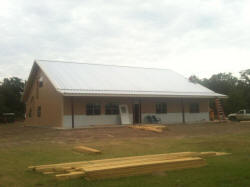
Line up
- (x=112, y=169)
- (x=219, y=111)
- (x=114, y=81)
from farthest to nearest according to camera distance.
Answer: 1. (x=219, y=111)
2. (x=114, y=81)
3. (x=112, y=169)

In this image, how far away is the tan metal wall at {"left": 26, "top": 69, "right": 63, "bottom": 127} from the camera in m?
20.2

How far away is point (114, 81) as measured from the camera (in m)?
23.4

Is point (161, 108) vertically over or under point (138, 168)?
over

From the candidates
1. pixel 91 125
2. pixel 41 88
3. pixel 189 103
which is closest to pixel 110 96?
pixel 91 125

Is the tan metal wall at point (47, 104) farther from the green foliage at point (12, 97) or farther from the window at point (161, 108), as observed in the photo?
the green foliage at point (12, 97)

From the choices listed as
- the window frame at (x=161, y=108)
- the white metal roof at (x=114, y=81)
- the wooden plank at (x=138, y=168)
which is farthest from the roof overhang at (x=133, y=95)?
the wooden plank at (x=138, y=168)

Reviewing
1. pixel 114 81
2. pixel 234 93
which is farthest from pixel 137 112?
pixel 234 93

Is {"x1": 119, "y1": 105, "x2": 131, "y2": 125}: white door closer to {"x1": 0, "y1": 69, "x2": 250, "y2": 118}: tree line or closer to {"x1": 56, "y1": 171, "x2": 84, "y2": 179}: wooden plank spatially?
{"x1": 0, "y1": 69, "x2": 250, "y2": 118}: tree line

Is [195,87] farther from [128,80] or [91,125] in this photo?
[91,125]

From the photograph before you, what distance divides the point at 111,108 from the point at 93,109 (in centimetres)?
151

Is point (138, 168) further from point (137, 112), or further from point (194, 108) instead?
point (194, 108)

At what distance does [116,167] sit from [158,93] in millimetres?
17179

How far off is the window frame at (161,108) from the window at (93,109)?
5.30 metres

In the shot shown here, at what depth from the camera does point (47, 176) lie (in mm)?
6012
